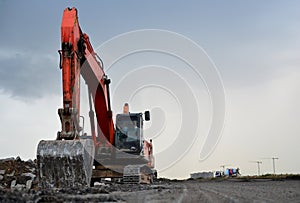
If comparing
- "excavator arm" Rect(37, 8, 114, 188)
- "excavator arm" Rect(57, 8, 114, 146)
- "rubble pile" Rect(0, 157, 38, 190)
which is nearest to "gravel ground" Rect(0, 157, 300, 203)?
"rubble pile" Rect(0, 157, 38, 190)

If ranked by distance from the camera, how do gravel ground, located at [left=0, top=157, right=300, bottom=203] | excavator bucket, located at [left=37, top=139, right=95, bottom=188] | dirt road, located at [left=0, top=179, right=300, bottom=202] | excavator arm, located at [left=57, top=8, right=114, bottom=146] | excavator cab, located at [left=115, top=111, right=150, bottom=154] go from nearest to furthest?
dirt road, located at [left=0, top=179, right=300, bottom=202], gravel ground, located at [left=0, top=157, right=300, bottom=203], excavator bucket, located at [left=37, top=139, right=95, bottom=188], excavator arm, located at [left=57, top=8, right=114, bottom=146], excavator cab, located at [left=115, top=111, right=150, bottom=154]

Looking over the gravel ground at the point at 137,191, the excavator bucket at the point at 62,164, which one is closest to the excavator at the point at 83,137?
the excavator bucket at the point at 62,164

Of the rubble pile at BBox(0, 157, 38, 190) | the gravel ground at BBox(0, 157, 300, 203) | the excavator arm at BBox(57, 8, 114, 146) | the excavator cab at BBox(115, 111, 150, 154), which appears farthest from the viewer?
the excavator cab at BBox(115, 111, 150, 154)

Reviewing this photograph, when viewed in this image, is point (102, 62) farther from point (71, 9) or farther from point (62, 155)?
point (62, 155)

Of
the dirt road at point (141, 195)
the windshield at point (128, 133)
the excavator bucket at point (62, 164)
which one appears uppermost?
the windshield at point (128, 133)

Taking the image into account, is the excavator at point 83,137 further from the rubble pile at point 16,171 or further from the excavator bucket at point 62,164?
the rubble pile at point 16,171

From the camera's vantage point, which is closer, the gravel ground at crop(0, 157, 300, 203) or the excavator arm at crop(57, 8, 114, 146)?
the gravel ground at crop(0, 157, 300, 203)

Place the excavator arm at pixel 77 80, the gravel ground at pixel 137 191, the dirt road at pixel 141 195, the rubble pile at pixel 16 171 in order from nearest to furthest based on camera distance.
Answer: the dirt road at pixel 141 195 < the gravel ground at pixel 137 191 < the excavator arm at pixel 77 80 < the rubble pile at pixel 16 171

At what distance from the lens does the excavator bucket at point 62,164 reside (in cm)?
991

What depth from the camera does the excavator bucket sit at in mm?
9906

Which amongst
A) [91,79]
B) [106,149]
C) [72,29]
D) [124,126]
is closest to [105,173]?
[106,149]

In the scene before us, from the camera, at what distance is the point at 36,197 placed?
5.74 m

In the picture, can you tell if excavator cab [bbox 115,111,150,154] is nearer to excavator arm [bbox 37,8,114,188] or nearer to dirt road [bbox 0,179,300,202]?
excavator arm [bbox 37,8,114,188]

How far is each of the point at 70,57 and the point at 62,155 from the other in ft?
10.2
